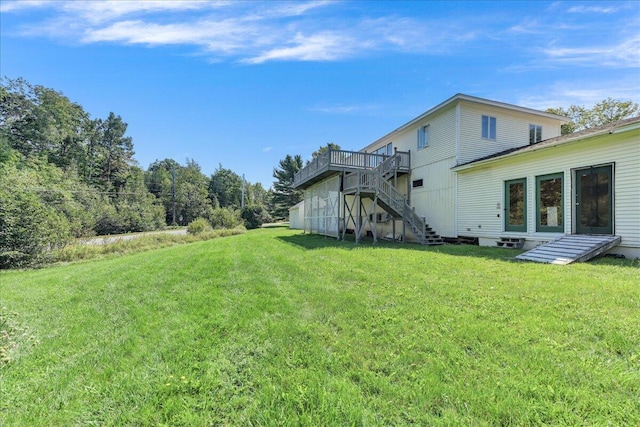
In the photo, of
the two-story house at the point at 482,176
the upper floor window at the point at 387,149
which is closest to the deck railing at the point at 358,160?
the two-story house at the point at 482,176

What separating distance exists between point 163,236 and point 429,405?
72.3 feet

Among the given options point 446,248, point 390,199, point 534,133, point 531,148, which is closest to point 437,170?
point 390,199

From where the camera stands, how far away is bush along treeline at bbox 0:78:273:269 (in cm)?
1265

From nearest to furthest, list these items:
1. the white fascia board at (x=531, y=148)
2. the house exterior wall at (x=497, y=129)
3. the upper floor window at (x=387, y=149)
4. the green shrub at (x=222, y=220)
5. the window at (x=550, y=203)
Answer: the white fascia board at (x=531, y=148), the window at (x=550, y=203), the house exterior wall at (x=497, y=129), the upper floor window at (x=387, y=149), the green shrub at (x=222, y=220)

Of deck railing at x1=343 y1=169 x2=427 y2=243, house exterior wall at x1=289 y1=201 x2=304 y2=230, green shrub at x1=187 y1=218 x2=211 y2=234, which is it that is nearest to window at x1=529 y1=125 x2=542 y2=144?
deck railing at x1=343 y1=169 x2=427 y2=243

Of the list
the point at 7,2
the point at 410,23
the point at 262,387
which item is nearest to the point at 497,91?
the point at 410,23

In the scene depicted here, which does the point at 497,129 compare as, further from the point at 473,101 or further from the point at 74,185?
the point at 74,185

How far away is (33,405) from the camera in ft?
7.55

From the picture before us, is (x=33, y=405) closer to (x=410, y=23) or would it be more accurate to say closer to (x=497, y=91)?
(x=410, y=23)

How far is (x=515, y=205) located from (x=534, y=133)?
234 inches

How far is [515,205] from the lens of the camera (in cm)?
1073

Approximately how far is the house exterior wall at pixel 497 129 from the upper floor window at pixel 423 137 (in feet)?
6.70

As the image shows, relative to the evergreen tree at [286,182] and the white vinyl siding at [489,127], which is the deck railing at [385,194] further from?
the evergreen tree at [286,182]

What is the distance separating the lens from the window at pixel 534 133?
1401 centimetres
